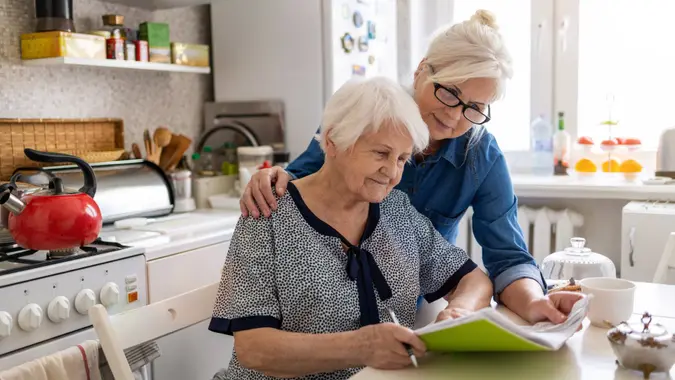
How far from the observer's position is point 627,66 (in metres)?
2.84

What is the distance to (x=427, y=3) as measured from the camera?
3.16 m

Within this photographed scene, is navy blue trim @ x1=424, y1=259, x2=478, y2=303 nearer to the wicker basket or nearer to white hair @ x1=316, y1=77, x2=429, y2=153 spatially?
white hair @ x1=316, y1=77, x2=429, y2=153

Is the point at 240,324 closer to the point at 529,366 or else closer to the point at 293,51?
the point at 529,366

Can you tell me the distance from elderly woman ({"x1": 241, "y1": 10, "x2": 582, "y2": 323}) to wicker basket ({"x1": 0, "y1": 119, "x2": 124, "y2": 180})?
1.12 meters

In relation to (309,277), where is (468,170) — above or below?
above

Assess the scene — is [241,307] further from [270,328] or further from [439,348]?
[439,348]

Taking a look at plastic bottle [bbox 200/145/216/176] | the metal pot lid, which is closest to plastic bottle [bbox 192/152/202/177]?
plastic bottle [bbox 200/145/216/176]

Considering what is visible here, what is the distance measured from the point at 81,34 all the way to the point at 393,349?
175cm

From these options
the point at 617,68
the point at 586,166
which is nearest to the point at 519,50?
the point at 617,68

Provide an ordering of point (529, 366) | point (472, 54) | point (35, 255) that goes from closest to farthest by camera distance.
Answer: point (529, 366), point (472, 54), point (35, 255)

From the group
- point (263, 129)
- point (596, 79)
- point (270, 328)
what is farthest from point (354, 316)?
point (596, 79)

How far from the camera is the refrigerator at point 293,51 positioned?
9.13 ft

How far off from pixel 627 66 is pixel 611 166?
1.43 ft

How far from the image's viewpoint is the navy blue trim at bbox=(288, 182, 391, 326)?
1.30 metres
